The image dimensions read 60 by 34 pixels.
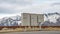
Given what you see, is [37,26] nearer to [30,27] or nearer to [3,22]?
[30,27]

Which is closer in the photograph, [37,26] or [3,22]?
[3,22]

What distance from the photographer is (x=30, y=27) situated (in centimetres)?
1191

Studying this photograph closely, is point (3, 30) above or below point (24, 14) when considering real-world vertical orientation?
below

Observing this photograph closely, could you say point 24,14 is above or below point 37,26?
above

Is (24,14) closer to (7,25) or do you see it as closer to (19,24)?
(19,24)

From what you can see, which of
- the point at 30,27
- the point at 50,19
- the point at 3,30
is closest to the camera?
the point at 3,30

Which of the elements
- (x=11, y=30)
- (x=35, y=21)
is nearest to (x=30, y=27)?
(x=35, y=21)

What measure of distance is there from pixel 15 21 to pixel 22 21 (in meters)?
0.91

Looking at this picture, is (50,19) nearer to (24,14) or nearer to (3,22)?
(24,14)

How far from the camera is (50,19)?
12.7 metres

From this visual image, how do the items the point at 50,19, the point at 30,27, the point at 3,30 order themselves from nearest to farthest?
the point at 3,30 < the point at 30,27 < the point at 50,19

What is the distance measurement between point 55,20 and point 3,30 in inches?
178

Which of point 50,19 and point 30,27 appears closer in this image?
point 30,27

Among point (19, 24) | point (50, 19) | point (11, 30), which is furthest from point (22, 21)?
point (50, 19)
